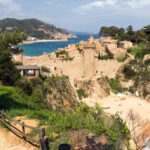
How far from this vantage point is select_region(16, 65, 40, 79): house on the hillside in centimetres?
3089

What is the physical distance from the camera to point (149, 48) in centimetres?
4344

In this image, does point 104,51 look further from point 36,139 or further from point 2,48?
point 36,139

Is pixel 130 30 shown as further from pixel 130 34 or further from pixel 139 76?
pixel 139 76

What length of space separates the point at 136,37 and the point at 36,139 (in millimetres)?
46711

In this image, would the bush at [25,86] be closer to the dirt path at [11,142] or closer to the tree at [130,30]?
the dirt path at [11,142]

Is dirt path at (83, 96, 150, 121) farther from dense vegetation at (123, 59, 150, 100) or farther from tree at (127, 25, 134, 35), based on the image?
tree at (127, 25, 134, 35)

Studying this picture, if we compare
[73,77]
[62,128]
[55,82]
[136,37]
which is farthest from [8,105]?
[136,37]

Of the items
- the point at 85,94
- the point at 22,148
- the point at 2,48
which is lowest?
the point at 85,94

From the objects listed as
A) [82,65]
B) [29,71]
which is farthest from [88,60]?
[29,71]

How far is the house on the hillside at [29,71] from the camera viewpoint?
101ft

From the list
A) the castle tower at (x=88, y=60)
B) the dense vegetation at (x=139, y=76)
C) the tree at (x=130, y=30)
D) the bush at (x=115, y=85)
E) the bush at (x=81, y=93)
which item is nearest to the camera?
the bush at (x=81, y=93)

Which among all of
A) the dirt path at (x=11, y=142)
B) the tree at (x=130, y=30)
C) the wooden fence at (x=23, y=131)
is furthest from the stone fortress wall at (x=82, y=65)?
the tree at (x=130, y=30)

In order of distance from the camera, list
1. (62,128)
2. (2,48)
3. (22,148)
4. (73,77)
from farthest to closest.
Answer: (73,77)
(2,48)
(62,128)
(22,148)

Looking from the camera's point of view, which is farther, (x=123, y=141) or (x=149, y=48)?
(x=149, y=48)
